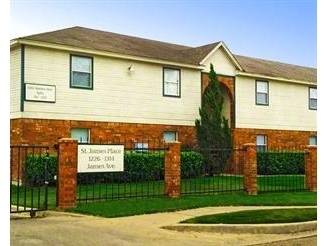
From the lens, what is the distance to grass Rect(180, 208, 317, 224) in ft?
30.3

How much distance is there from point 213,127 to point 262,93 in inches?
198

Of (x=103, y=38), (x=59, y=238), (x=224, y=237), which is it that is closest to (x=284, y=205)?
(x=224, y=237)

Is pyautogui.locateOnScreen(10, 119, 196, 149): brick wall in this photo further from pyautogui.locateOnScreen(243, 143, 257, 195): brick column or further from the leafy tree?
pyautogui.locateOnScreen(243, 143, 257, 195): brick column

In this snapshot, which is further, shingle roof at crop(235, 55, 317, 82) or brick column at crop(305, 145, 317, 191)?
shingle roof at crop(235, 55, 317, 82)

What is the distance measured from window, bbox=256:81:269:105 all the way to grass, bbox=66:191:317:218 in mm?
10868

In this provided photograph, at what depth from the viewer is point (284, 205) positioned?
39.1 ft

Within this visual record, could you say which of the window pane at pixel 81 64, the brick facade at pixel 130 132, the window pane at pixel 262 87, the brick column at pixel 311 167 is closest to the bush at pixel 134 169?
the brick facade at pixel 130 132

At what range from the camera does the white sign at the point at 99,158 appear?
37.3 ft

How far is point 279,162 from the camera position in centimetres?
2283

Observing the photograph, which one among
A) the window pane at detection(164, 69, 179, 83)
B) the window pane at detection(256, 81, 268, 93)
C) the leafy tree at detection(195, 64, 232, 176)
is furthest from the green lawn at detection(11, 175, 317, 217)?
the window pane at detection(256, 81, 268, 93)

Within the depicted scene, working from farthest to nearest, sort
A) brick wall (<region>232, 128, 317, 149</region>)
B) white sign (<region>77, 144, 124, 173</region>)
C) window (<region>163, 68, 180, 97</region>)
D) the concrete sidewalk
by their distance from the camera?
1. brick wall (<region>232, 128, 317, 149</region>)
2. window (<region>163, 68, 180, 97</region>)
3. white sign (<region>77, 144, 124, 173</region>)
4. the concrete sidewalk

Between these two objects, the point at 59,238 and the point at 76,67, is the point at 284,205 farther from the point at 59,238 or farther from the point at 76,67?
the point at 76,67

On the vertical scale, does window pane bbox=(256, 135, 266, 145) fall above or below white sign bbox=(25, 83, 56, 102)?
below
